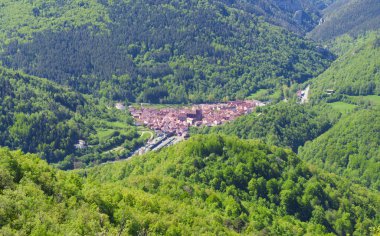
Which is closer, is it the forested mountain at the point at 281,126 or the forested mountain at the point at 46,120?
the forested mountain at the point at 46,120

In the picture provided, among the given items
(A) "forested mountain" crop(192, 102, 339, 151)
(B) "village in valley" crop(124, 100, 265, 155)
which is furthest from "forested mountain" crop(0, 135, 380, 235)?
(A) "forested mountain" crop(192, 102, 339, 151)

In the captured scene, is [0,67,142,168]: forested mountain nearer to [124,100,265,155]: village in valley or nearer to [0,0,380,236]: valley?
[0,0,380,236]: valley

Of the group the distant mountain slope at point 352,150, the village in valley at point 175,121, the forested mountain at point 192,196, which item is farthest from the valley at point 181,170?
the village in valley at point 175,121

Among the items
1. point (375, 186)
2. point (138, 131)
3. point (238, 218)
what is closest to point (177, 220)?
point (238, 218)

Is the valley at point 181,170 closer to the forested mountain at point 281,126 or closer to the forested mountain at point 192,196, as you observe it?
the forested mountain at point 192,196

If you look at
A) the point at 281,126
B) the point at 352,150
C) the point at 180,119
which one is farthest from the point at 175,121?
the point at 352,150

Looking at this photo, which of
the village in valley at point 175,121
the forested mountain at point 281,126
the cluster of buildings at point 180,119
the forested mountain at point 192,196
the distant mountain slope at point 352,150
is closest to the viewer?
the forested mountain at point 192,196
